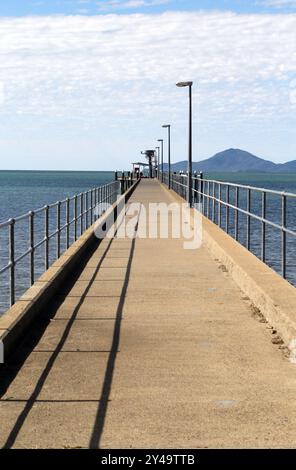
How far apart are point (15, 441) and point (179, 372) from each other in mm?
2172

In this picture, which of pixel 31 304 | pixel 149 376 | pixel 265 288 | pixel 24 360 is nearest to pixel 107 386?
pixel 149 376

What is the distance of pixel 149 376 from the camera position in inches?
289

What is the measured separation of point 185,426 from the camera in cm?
593

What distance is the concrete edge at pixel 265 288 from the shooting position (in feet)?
28.1

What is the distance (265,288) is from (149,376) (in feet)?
11.0

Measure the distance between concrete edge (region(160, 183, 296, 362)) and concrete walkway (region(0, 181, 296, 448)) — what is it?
0.17m

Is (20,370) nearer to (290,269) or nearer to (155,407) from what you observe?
(155,407)

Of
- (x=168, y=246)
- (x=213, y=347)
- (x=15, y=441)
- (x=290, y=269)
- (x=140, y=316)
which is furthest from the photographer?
(x=290, y=269)

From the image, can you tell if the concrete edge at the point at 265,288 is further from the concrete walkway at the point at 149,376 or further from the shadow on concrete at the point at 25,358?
the shadow on concrete at the point at 25,358

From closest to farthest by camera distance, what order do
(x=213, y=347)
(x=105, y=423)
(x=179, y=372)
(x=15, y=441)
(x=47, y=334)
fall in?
(x=15, y=441) < (x=105, y=423) < (x=179, y=372) < (x=213, y=347) < (x=47, y=334)

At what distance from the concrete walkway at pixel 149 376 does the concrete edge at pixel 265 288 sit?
0.17 metres

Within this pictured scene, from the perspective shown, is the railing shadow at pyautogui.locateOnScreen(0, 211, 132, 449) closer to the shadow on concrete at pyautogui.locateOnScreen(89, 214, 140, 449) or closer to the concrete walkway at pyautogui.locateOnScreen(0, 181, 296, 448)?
the concrete walkway at pyautogui.locateOnScreen(0, 181, 296, 448)

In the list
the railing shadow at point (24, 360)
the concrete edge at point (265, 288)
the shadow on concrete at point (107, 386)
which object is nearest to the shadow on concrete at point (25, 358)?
the railing shadow at point (24, 360)

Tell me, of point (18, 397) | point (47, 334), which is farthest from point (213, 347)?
point (18, 397)
